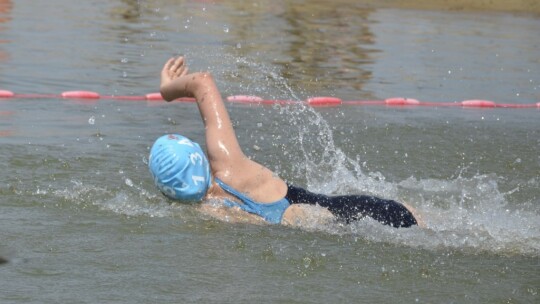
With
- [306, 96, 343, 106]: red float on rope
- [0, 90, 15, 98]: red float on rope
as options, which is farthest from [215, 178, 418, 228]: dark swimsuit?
[306, 96, 343, 106]: red float on rope

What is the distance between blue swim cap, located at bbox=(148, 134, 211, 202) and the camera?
629cm

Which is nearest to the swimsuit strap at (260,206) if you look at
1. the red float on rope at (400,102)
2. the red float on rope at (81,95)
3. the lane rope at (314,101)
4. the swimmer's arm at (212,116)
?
the swimmer's arm at (212,116)

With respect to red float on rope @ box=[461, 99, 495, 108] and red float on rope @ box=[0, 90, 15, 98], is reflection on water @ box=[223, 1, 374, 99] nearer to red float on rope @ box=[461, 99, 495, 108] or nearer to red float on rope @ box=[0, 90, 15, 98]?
red float on rope @ box=[461, 99, 495, 108]

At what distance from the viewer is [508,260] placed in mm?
6223

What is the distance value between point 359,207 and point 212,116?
109 centimetres

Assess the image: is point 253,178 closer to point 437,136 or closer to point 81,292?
point 81,292

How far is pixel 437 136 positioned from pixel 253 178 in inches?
156

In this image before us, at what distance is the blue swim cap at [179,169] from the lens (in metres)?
6.29

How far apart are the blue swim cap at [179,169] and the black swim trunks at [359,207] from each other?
1.96 ft

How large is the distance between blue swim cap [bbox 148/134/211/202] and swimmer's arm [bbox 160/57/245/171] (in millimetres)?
119

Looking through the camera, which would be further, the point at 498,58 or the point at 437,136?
the point at 498,58

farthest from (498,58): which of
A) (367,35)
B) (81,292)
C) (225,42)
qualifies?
(81,292)

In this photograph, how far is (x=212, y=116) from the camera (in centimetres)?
663

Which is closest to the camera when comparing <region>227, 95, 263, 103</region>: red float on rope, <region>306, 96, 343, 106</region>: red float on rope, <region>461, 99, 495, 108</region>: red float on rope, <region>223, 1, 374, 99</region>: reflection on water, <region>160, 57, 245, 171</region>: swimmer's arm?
<region>160, 57, 245, 171</region>: swimmer's arm
